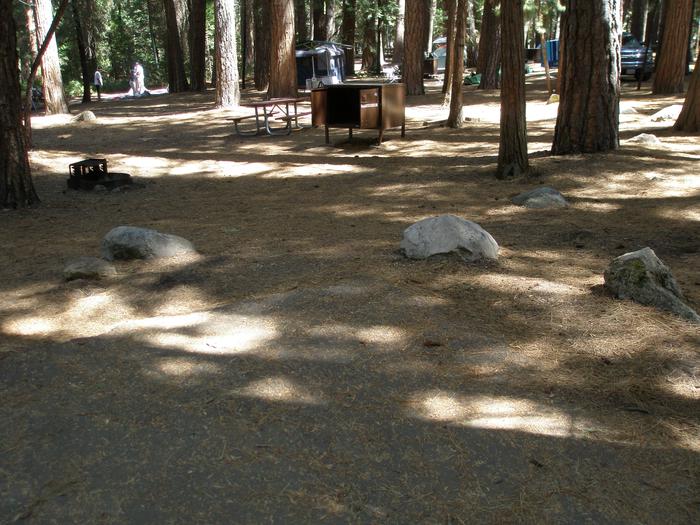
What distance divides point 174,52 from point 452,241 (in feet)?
79.7

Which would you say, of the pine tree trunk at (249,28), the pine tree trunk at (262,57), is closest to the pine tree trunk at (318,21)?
the pine tree trunk at (249,28)

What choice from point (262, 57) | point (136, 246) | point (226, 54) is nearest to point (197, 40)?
point (262, 57)

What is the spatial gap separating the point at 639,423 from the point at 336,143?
35.5 feet

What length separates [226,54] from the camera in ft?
61.0

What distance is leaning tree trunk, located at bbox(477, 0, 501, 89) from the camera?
2247 cm

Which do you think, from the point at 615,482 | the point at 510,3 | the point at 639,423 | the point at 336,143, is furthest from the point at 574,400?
the point at 336,143

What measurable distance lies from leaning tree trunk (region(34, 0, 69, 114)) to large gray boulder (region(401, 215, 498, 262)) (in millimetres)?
14902

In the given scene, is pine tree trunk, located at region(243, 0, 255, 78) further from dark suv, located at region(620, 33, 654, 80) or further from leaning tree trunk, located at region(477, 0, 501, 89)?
dark suv, located at region(620, 33, 654, 80)

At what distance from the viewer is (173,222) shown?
7.67 metres

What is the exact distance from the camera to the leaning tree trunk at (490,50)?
2247 cm

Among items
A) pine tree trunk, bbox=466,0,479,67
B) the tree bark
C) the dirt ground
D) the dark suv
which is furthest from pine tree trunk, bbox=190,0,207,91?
the dirt ground

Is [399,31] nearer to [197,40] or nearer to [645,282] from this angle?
[197,40]

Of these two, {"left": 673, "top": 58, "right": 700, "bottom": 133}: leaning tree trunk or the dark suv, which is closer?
{"left": 673, "top": 58, "right": 700, "bottom": 133}: leaning tree trunk

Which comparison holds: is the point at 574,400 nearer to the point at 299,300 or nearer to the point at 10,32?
the point at 299,300
